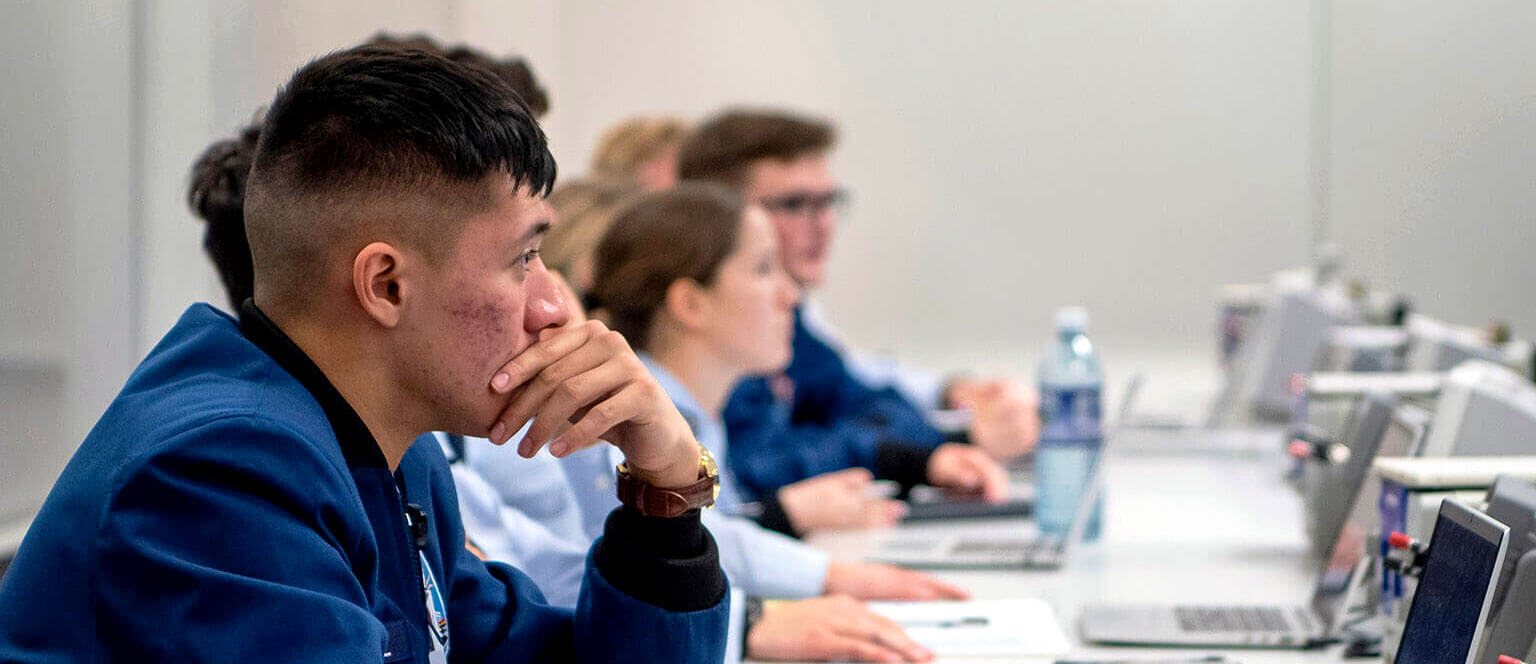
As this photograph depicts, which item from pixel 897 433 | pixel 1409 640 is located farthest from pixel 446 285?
pixel 897 433

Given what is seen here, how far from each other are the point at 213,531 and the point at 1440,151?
213 inches

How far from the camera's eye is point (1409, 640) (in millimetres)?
1274

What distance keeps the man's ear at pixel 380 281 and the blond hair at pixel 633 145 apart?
3.12 m

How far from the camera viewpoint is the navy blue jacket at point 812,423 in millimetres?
3121

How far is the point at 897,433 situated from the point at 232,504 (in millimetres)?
2625

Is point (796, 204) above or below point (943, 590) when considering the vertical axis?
above

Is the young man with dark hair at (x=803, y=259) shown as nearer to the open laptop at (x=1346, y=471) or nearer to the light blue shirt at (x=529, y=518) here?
the open laptop at (x=1346, y=471)

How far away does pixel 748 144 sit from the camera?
3.59 m

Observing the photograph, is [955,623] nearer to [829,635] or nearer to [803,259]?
[829,635]

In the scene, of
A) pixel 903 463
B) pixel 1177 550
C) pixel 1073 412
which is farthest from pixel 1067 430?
pixel 903 463

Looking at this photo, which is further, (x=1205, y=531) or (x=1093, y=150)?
(x=1093, y=150)

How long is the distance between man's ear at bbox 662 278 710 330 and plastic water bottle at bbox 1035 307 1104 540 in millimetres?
621

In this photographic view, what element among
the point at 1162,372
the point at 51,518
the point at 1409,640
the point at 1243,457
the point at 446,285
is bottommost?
the point at 1162,372

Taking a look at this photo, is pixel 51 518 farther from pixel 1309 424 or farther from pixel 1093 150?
pixel 1093 150
